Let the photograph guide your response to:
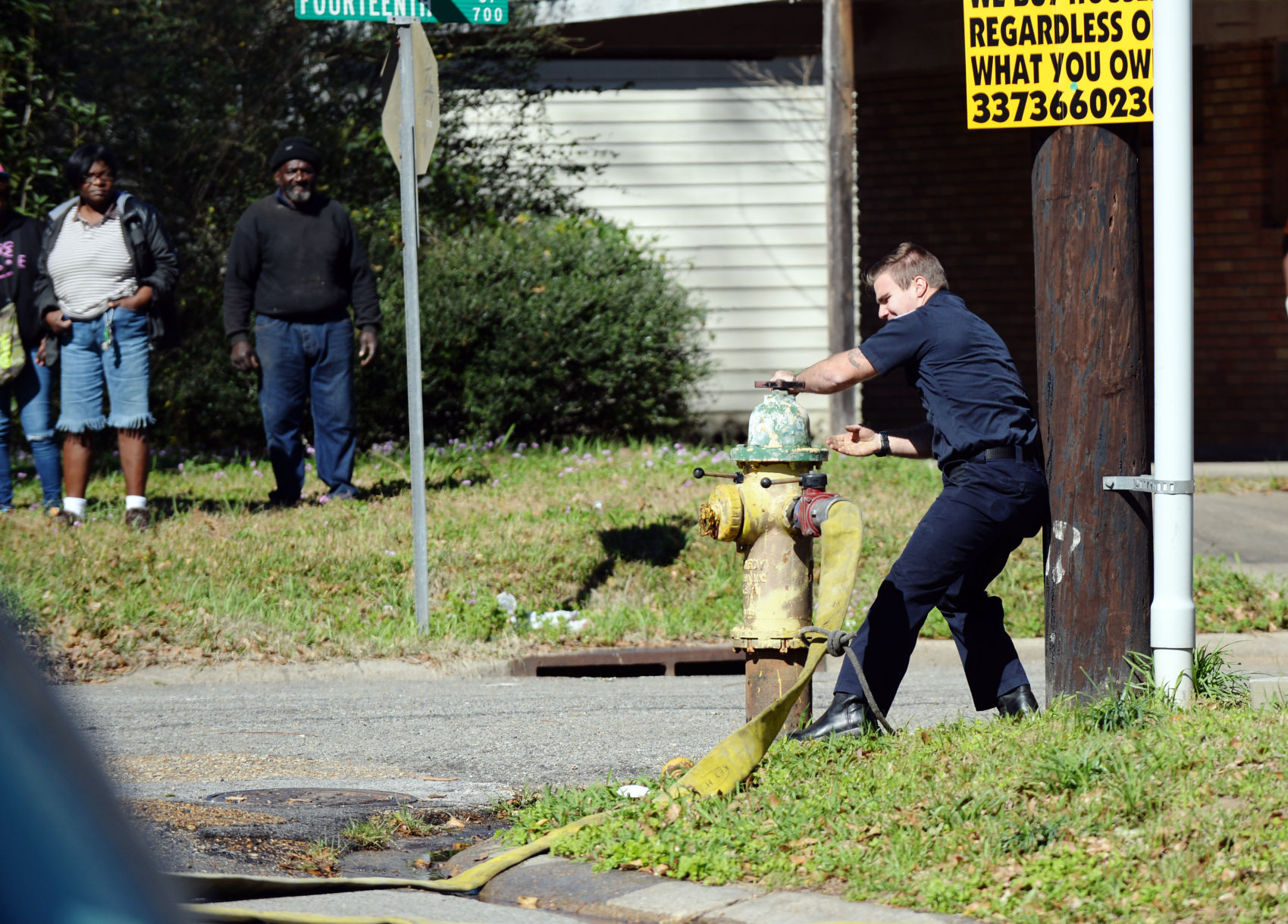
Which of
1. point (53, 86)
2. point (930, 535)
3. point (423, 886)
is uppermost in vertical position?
point (53, 86)

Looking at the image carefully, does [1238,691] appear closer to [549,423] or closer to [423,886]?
[423,886]

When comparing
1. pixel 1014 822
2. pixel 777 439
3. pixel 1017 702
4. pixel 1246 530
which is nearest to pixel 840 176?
pixel 1246 530

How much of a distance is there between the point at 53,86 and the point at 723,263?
6037mm

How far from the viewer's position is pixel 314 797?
4.78 m

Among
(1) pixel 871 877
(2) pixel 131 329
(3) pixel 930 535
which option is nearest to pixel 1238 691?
(3) pixel 930 535

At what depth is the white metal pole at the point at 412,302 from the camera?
7246mm

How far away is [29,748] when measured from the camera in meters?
1.07

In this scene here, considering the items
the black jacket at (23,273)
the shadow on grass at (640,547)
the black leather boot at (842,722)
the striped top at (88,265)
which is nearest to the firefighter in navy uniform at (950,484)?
the black leather boot at (842,722)

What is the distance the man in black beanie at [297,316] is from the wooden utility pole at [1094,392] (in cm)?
532

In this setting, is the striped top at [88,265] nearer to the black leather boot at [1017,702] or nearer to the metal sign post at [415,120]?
the metal sign post at [415,120]

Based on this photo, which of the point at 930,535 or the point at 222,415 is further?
the point at 222,415

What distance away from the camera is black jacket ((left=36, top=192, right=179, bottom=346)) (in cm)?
883

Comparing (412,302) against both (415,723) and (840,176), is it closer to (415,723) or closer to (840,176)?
(415,723)

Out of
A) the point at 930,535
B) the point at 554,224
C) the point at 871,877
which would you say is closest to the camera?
the point at 871,877
